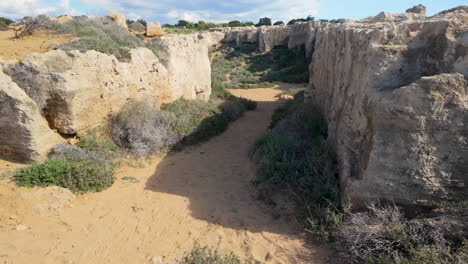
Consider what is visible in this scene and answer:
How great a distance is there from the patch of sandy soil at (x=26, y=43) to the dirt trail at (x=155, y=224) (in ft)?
10.9

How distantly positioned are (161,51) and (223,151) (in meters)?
3.97

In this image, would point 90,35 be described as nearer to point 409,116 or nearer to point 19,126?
point 19,126

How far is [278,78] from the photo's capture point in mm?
19875

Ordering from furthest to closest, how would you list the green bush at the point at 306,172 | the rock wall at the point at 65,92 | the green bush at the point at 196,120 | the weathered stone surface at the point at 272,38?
1. the weathered stone surface at the point at 272,38
2. the green bush at the point at 196,120
3. the rock wall at the point at 65,92
4. the green bush at the point at 306,172

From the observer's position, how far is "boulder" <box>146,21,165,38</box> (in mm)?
14395

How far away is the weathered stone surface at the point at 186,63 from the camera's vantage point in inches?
361

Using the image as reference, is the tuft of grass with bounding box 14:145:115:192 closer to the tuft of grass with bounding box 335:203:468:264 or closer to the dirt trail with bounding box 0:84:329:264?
the dirt trail with bounding box 0:84:329:264

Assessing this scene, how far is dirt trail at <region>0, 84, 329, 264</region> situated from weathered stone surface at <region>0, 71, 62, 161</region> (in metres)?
0.87

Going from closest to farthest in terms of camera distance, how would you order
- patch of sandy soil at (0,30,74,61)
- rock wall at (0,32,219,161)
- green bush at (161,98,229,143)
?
rock wall at (0,32,219,161) → patch of sandy soil at (0,30,74,61) → green bush at (161,98,229,143)

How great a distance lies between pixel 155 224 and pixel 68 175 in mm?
1992

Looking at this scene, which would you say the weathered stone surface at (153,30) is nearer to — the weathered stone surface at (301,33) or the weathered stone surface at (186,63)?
the weathered stone surface at (186,63)

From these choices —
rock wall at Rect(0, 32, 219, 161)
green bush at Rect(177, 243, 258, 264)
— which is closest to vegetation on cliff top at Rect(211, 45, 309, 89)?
rock wall at Rect(0, 32, 219, 161)

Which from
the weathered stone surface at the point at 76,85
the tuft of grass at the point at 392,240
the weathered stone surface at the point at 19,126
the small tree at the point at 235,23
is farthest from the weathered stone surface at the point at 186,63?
the small tree at the point at 235,23

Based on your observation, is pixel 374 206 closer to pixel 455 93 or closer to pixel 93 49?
pixel 455 93
